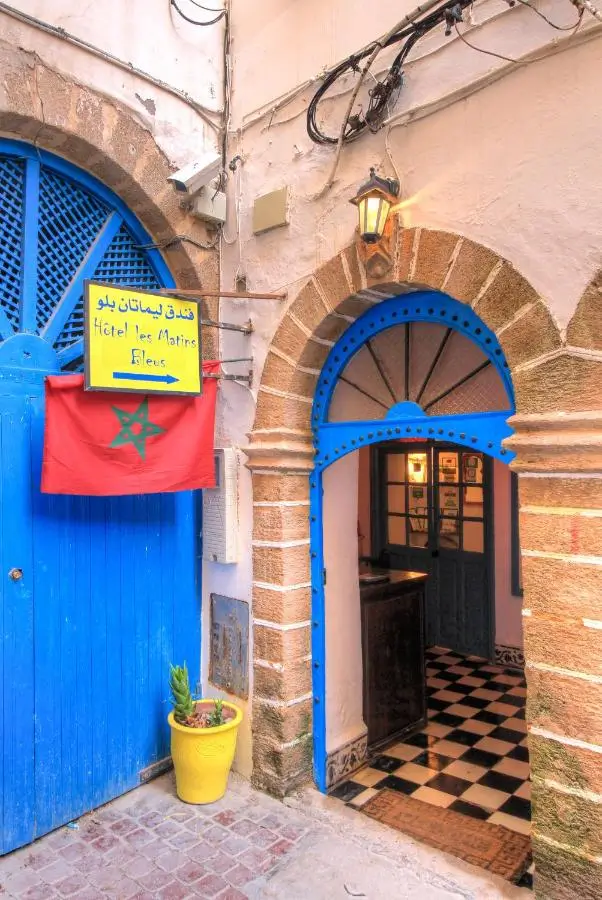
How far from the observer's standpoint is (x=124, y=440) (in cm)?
356

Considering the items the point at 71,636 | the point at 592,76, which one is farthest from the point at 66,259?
the point at 592,76

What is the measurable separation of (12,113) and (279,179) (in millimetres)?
1524

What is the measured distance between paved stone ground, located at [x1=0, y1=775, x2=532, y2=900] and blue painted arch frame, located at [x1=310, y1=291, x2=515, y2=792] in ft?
1.66

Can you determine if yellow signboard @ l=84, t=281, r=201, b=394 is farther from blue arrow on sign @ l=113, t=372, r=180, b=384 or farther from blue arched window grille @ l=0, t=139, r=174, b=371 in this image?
blue arched window grille @ l=0, t=139, r=174, b=371

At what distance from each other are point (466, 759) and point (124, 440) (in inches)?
126

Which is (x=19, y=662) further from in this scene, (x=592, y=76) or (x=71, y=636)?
(x=592, y=76)

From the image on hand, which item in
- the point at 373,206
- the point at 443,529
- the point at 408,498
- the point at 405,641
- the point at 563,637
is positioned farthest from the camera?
the point at 408,498

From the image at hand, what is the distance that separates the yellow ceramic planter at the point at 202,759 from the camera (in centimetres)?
372

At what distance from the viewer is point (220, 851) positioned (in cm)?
336

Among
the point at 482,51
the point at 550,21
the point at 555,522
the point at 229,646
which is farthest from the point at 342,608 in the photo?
the point at 550,21

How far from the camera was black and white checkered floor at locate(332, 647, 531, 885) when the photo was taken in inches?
154

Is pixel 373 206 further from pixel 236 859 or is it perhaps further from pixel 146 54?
pixel 236 859

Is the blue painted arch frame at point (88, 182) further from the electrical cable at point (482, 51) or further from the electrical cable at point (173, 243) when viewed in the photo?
the electrical cable at point (482, 51)

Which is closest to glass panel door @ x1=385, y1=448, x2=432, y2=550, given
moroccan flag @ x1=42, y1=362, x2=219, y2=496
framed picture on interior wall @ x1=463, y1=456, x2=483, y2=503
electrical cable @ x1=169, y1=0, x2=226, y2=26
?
framed picture on interior wall @ x1=463, y1=456, x2=483, y2=503
